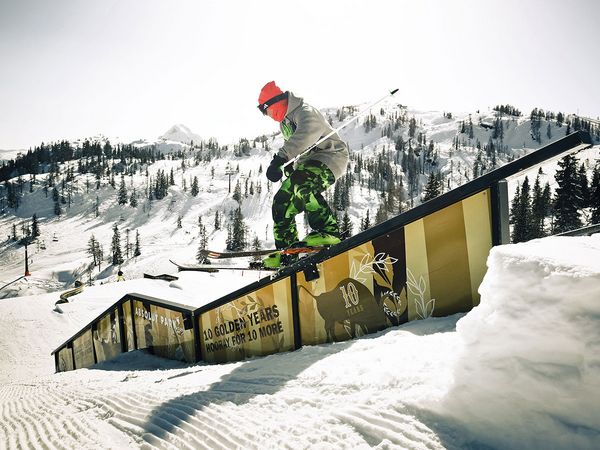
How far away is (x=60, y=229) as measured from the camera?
120312mm

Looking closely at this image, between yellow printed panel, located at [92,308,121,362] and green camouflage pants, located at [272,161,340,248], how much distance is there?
741cm

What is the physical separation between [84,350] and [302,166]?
11.1 meters

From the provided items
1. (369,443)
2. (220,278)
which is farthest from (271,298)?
(220,278)

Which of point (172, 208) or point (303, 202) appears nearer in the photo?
point (303, 202)

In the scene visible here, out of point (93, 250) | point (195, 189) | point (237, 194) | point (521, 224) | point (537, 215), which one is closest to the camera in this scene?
point (521, 224)

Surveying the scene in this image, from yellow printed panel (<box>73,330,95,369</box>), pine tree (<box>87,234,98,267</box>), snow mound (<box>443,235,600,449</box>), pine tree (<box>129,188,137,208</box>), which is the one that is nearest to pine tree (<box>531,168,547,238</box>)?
yellow printed panel (<box>73,330,95,369</box>)

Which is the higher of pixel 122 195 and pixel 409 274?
pixel 122 195

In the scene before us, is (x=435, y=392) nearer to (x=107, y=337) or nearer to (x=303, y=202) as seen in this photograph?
(x=303, y=202)

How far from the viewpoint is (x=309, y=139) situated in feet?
16.4

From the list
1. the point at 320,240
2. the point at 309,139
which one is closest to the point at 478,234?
the point at 320,240

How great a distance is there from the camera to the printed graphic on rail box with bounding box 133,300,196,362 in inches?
305

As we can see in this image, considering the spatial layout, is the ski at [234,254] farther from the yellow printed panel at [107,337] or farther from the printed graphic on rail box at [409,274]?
the yellow printed panel at [107,337]

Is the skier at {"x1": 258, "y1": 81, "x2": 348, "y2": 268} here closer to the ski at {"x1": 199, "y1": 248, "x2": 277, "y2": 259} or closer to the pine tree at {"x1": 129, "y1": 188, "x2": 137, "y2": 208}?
the ski at {"x1": 199, "y1": 248, "x2": 277, "y2": 259}

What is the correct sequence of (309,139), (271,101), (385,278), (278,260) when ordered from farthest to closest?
(278,260) < (271,101) < (309,139) < (385,278)
